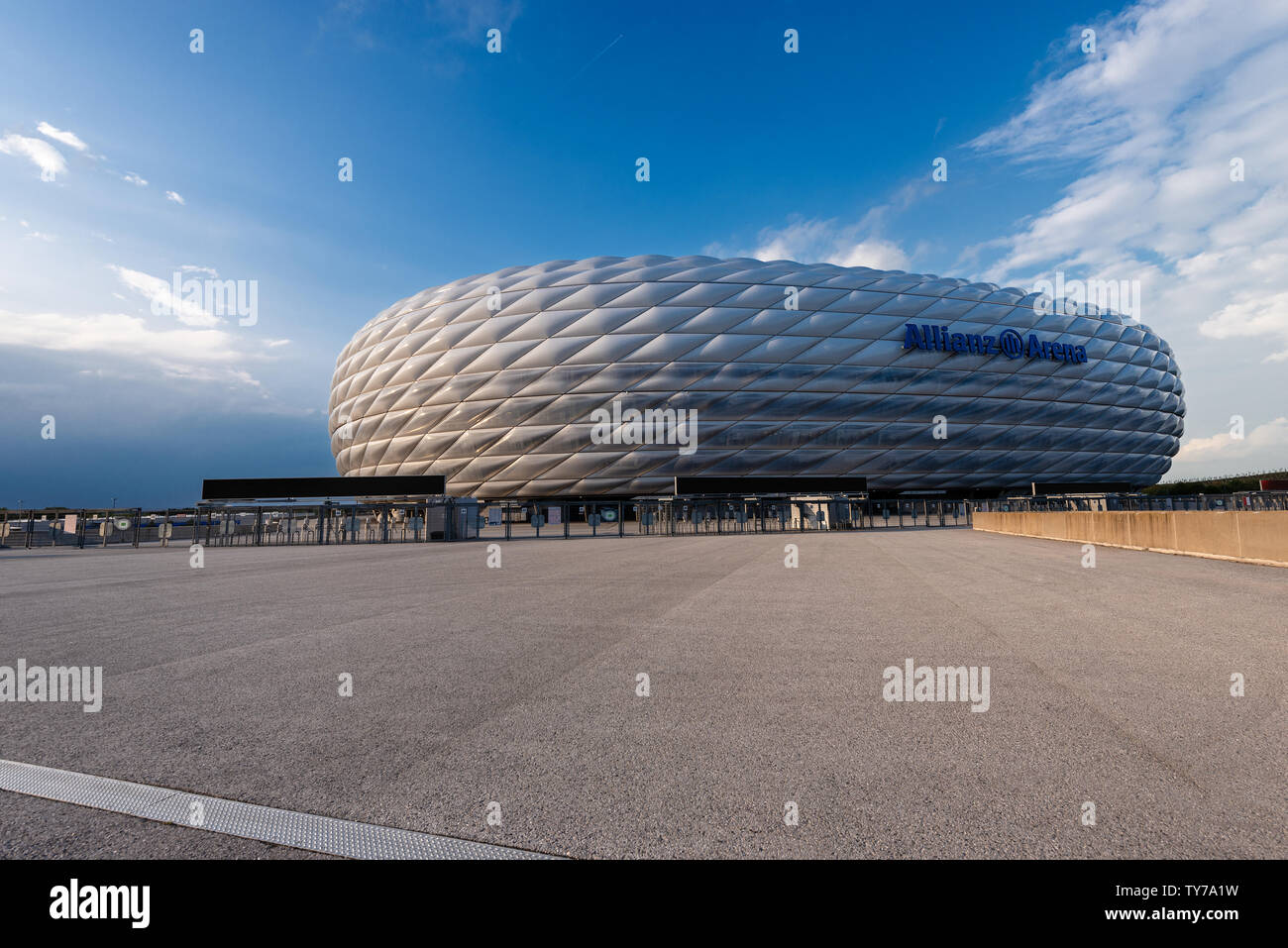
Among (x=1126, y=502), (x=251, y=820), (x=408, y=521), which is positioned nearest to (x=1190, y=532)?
(x=251, y=820)

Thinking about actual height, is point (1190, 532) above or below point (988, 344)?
below

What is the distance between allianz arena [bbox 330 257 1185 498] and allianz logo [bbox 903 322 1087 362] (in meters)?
0.16

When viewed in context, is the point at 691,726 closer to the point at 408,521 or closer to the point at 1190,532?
the point at 1190,532

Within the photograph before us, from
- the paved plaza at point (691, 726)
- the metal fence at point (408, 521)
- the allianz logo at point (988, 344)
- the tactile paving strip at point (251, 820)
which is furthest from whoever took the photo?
the allianz logo at point (988, 344)

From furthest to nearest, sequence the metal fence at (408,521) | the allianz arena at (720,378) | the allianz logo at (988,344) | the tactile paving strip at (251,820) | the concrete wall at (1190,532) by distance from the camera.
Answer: the allianz logo at (988,344), the allianz arena at (720,378), the metal fence at (408,521), the concrete wall at (1190,532), the tactile paving strip at (251,820)

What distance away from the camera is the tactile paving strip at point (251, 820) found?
207 cm

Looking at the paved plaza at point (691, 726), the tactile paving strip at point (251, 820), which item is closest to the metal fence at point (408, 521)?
the paved plaza at point (691, 726)

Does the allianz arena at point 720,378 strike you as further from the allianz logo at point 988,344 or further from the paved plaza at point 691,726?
the paved plaza at point 691,726

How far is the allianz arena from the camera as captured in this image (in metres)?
44.9

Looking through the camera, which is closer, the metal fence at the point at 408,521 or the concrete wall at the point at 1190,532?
the concrete wall at the point at 1190,532

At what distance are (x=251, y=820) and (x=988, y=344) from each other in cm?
5690

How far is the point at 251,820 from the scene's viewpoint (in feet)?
7.42

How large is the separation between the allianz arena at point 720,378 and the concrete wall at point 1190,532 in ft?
85.3

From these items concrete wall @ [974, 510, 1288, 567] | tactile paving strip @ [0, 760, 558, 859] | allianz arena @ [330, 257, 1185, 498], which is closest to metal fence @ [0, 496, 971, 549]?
allianz arena @ [330, 257, 1185, 498]
